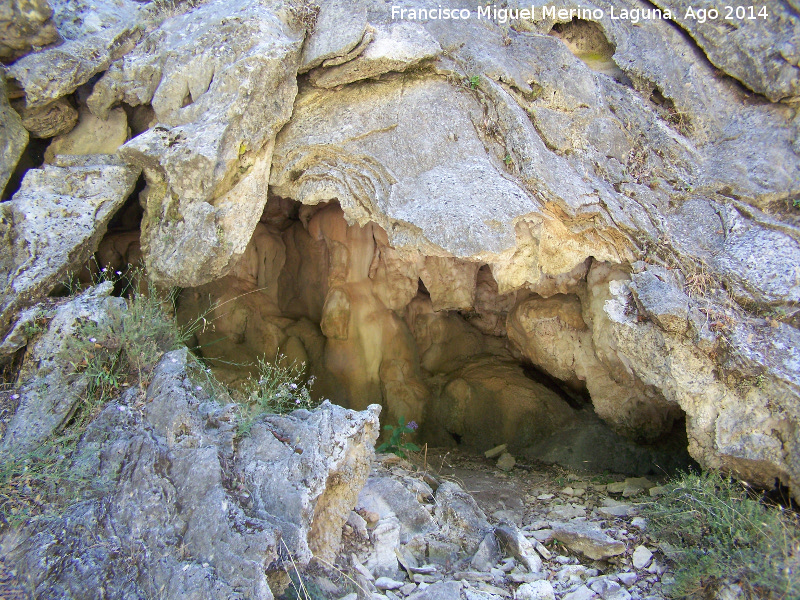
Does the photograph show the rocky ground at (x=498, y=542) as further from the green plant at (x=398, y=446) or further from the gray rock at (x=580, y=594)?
the green plant at (x=398, y=446)

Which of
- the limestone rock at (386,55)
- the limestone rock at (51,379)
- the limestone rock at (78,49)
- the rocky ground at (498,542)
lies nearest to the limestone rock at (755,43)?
the limestone rock at (386,55)

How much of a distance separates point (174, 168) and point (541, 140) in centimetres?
278

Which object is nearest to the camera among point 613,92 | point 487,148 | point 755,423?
point 755,423

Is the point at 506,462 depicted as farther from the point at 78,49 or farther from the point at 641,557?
the point at 78,49

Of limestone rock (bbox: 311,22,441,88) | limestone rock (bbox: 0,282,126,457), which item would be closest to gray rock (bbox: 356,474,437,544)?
limestone rock (bbox: 0,282,126,457)

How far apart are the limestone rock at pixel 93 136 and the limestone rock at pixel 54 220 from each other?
0.20 metres

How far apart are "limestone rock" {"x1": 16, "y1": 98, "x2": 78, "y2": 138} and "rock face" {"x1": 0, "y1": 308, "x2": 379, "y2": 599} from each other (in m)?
1.66

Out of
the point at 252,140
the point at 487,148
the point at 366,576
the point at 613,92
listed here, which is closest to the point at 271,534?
the point at 366,576

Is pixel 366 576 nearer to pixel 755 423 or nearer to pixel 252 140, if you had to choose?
pixel 755 423

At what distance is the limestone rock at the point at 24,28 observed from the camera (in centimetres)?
409

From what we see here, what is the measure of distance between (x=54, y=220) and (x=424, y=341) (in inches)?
165

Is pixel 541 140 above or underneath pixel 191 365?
above

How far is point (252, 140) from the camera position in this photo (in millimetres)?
4117

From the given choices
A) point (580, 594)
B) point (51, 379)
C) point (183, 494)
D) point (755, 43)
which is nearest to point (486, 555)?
point (580, 594)
